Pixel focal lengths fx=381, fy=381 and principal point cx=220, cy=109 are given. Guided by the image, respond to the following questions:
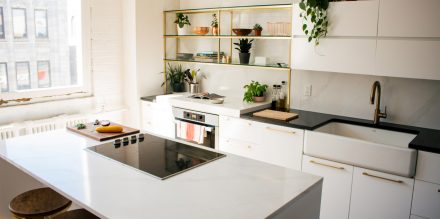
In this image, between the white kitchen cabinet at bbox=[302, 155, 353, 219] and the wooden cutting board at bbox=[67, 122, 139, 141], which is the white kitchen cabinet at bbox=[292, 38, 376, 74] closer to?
the white kitchen cabinet at bbox=[302, 155, 353, 219]

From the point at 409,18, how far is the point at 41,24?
11.8ft

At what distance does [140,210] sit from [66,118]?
9.49 ft

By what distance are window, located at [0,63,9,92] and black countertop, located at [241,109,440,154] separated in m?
2.45

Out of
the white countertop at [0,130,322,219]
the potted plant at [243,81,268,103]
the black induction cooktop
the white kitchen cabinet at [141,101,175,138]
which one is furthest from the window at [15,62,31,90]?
the potted plant at [243,81,268,103]

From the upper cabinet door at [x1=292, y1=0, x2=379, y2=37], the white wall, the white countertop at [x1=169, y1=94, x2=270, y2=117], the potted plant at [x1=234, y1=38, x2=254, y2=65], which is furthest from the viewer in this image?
the white wall

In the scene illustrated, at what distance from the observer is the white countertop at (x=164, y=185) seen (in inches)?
68.3

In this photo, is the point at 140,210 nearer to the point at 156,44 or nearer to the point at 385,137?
the point at 385,137

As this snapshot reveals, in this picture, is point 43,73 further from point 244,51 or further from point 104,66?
point 244,51

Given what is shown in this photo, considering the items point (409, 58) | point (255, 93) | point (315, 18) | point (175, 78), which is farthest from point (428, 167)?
point (175, 78)

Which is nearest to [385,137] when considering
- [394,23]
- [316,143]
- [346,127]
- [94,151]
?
[346,127]

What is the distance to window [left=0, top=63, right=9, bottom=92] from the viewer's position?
12.7ft

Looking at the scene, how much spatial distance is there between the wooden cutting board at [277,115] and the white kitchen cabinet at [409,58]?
33.9 inches

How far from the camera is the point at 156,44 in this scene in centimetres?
495

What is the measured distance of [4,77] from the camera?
153 inches
